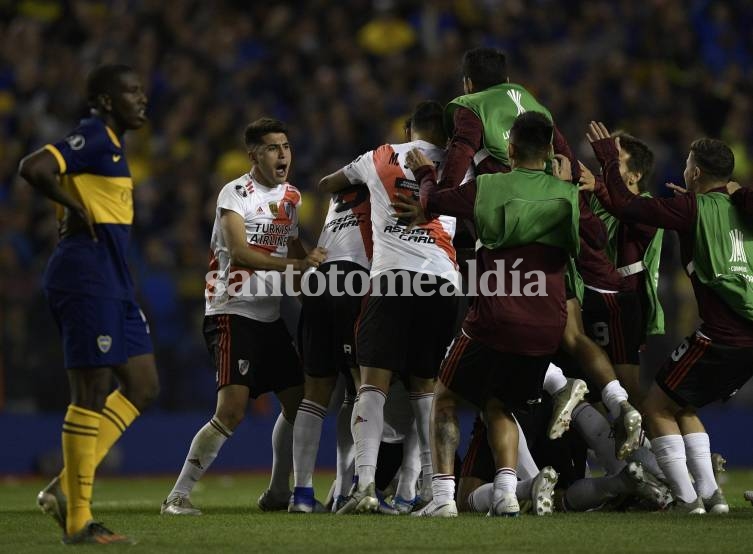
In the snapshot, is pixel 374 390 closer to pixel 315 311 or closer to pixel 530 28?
pixel 315 311

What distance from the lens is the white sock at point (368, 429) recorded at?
7.89m

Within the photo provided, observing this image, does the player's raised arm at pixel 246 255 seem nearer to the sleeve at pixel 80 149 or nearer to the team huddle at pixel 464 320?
the team huddle at pixel 464 320

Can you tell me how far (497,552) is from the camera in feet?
19.2

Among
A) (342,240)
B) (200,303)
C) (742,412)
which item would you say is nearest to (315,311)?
(342,240)

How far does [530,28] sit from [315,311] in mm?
10129

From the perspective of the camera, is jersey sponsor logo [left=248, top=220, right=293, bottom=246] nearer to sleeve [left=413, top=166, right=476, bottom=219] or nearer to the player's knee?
the player's knee

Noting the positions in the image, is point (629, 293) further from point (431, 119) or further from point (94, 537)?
point (94, 537)

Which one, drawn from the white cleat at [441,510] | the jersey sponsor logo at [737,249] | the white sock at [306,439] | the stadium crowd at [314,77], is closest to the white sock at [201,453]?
the white sock at [306,439]

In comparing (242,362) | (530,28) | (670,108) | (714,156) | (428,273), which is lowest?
(242,362)

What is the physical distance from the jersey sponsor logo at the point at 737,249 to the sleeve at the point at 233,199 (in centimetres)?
301

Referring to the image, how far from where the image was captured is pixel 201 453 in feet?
27.0

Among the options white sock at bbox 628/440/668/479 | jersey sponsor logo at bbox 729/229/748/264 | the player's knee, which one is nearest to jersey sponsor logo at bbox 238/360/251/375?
the player's knee

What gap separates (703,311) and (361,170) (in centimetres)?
227

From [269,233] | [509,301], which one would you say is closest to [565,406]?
[509,301]
